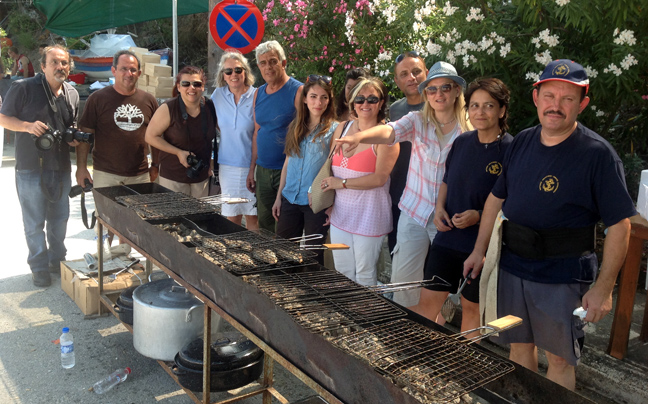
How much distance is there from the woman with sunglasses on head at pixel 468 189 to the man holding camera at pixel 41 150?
391 centimetres

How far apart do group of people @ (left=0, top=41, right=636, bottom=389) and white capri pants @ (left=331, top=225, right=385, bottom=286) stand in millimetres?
10

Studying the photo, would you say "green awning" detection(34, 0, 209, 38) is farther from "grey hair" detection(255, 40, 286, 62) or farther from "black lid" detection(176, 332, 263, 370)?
"black lid" detection(176, 332, 263, 370)

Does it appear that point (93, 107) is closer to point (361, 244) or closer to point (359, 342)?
point (361, 244)

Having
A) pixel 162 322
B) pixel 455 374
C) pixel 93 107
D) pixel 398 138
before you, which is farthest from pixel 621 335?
pixel 93 107

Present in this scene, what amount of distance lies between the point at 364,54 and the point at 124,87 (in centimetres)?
366

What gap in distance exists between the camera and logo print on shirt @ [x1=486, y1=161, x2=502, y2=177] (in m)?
3.27

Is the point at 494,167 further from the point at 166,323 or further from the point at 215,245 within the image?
the point at 166,323

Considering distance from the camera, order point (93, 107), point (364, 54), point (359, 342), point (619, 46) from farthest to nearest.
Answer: point (364, 54) → point (93, 107) → point (619, 46) → point (359, 342)

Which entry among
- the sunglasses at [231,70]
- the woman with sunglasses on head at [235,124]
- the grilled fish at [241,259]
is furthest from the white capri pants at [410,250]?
the sunglasses at [231,70]

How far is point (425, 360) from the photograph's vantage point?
92.8 inches

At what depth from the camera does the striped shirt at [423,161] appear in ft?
12.1

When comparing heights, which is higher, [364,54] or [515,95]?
[364,54]

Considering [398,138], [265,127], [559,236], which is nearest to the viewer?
[559,236]

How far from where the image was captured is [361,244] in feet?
13.7
